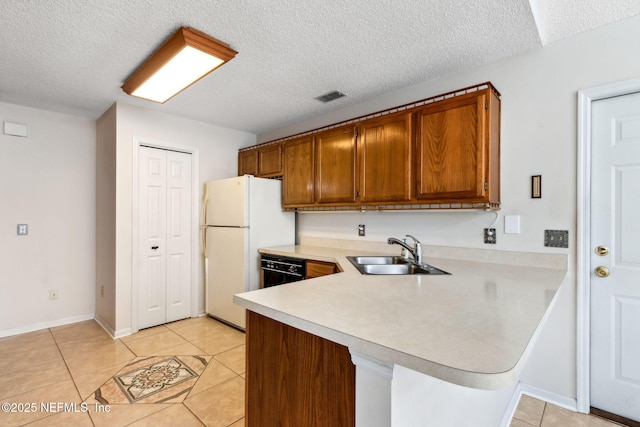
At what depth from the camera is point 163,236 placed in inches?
138

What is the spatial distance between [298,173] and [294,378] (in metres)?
2.48

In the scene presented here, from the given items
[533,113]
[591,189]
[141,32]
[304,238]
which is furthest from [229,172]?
[591,189]

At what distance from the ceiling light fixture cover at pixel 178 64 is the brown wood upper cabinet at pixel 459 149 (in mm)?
1532

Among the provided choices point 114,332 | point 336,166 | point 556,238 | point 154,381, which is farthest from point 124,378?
point 556,238

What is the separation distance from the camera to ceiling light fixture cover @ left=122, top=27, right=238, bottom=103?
1.95 m

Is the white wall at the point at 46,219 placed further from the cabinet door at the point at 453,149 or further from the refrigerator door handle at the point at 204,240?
the cabinet door at the point at 453,149

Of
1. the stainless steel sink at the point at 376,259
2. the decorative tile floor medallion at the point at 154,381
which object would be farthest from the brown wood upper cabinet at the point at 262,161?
the decorative tile floor medallion at the point at 154,381

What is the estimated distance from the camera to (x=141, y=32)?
6.35 ft

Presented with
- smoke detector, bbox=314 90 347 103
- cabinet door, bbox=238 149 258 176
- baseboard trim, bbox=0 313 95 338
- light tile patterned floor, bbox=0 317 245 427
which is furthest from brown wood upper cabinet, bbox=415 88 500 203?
baseboard trim, bbox=0 313 95 338

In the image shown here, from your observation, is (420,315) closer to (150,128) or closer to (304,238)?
(304,238)

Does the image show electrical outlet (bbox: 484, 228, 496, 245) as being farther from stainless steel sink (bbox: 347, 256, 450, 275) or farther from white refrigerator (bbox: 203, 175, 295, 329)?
white refrigerator (bbox: 203, 175, 295, 329)

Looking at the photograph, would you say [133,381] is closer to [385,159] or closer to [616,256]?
[385,159]

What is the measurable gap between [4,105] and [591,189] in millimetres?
5185

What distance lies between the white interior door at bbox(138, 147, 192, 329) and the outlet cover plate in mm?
3542
